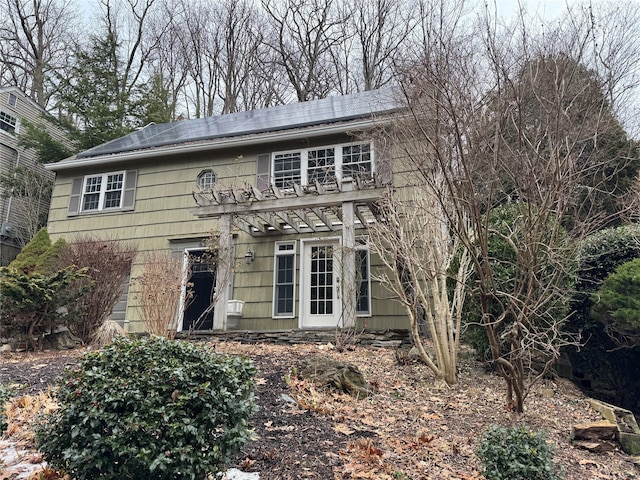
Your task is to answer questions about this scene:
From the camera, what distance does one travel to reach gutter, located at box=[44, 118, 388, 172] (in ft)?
34.1

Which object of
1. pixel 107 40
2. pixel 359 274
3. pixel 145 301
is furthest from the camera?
pixel 107 40

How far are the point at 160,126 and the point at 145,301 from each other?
31.2ft

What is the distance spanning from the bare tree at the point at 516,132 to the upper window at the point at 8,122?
55.6ft

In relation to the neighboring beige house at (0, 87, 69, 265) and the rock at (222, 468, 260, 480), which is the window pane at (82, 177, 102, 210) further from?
the rock at (222, 468, 260, 480)

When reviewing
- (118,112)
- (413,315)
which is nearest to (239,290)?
(413,315)

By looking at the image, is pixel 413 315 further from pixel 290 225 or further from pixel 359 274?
pixel 290 225

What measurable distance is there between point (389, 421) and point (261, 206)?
5.48 m

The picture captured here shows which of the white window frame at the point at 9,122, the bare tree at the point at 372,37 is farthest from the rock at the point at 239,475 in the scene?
the white window frame at the point at 9,122

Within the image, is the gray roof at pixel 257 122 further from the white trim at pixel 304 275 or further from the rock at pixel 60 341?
the rock at pixel 60 341

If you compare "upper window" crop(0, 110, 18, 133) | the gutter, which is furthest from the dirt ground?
"upper window" crop(0, 110, 18, 133)

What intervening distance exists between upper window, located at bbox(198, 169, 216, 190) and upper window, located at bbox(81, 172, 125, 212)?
88.5 inches

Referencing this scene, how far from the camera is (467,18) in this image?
5.77 metres

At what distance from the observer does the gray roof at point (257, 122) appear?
11102 mm

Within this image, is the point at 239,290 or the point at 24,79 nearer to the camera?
the point at 239,290
